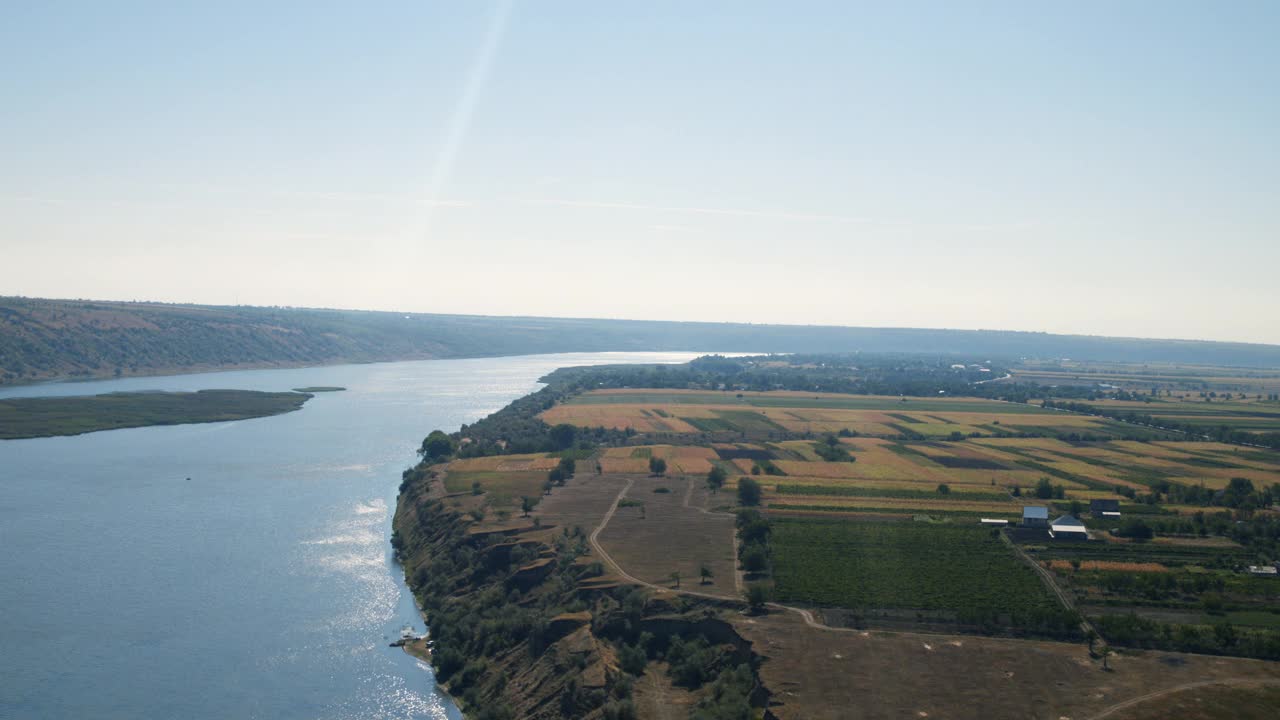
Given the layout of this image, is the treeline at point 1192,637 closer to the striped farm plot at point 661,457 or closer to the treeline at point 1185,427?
the striped farm plot at point 661,457

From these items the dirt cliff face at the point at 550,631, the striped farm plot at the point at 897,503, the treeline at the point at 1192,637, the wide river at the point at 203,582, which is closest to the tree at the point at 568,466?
the wide river at the point at 203,582

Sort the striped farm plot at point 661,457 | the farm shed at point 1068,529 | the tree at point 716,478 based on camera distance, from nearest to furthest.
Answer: the farm shed at point 1068,529 → the tree at point 716,478 → the striped farm plot at point 661,457

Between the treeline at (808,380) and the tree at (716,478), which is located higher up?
the treeline at (808,380)

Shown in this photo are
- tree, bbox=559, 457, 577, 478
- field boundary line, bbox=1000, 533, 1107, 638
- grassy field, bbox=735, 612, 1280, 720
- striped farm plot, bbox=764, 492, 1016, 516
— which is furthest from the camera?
tree, bbox=559, 457, 577, 478

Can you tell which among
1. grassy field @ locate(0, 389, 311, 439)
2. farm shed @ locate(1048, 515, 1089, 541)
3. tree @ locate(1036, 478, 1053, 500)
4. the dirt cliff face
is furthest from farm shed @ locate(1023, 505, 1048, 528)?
grassy field @ locate(0, 389, 311, 439)

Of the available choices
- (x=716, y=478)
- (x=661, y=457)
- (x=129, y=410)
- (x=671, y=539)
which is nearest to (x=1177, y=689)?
(x=671, y=539)

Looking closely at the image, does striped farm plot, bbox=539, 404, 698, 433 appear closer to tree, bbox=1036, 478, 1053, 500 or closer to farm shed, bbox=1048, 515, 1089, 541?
tree, bbox=1036, 478, 1053, 500
